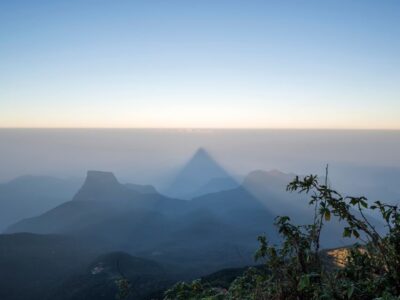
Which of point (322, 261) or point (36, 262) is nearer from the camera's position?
point (322, 261)

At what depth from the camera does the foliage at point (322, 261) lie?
484 cm

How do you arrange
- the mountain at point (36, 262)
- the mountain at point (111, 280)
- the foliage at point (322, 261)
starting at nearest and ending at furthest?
the foliage at point (322, 261) < the mountain at point (111, 280) < the mountain at point (36, 262)

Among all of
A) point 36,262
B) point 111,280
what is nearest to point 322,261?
point 111,280

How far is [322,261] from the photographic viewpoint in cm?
570

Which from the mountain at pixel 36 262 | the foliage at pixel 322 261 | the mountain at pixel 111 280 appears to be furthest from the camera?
the mountain at pixel 36 262

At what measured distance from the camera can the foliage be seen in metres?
4.84

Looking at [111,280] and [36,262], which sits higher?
[111,280]

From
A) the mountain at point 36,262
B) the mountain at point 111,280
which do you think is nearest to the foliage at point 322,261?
the mountain at point 111,280

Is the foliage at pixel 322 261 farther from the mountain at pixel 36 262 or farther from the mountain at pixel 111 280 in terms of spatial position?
the mountain at pixel 36 262

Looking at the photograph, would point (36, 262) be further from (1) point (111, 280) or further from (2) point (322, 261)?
(2) point (322, 261)

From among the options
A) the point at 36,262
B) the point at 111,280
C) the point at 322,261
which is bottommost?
the point at 36,262

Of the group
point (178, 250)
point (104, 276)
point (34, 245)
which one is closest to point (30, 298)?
point (104, 276)

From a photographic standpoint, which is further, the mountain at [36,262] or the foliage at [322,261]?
the mountain at [36,262]

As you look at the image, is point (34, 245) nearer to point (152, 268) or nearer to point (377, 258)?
point (152, 268)
